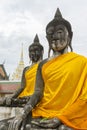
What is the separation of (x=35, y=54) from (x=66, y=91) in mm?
3900

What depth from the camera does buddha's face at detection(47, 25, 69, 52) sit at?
15.2 ft

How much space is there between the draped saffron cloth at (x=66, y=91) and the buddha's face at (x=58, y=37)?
105 millimetres

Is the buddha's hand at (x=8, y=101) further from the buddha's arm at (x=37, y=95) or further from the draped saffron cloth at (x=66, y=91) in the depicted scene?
the draped saffron cloth at (x=66, y=91)

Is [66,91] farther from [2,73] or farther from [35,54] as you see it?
[2,73]

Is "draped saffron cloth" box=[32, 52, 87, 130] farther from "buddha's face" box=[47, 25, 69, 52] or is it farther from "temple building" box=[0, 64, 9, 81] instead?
"temple building" box=[0, 64, 9, 81]

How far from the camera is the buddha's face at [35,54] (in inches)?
325

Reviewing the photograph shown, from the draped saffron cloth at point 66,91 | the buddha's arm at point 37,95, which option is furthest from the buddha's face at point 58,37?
the buddha's arm at point 37,95

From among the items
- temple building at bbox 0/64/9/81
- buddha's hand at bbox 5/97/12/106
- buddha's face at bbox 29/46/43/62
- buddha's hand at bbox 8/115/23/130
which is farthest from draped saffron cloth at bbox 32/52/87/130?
temple building at bbox 0/64/9/81

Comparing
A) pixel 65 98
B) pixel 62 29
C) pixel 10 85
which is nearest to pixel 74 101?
pixel 65 98

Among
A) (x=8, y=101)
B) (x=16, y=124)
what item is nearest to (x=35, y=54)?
(x=8, y=101)

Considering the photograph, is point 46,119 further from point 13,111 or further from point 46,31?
point 13,111

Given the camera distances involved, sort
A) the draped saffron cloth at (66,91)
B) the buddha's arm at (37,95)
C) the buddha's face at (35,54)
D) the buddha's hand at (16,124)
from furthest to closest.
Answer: the buddha's face at (35,54) → the buddha's arm at (37,95) → the buddha's hand at (16,124) → the draped saffron cloth at (66,91)

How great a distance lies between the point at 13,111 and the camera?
779cm

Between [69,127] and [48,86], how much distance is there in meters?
0.61
